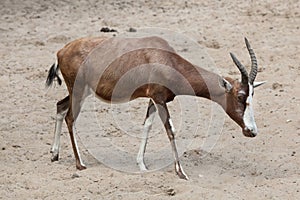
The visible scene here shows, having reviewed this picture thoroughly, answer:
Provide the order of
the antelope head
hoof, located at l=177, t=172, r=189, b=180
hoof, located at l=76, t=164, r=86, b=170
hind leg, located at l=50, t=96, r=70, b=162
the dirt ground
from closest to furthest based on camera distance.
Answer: the dirt ground → the antelope head → hoof, located at l=177, t=172, r=189, b=180 → hoof, located at l=76, t=164, r=86, b=170 → hind leg, located at l=50, t=96, r=70, b=162

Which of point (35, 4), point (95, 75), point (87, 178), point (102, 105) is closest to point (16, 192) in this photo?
point (87, 178)

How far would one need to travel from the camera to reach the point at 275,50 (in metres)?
12.4

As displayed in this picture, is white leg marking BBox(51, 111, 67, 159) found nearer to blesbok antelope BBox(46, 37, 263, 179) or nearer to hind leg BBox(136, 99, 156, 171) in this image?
blesbok antelope BBox(46, 37, 263, 179)

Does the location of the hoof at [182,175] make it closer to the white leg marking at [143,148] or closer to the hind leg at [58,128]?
the white leg marking at [143,148]

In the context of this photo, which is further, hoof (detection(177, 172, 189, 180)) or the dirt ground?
hoof (detection(177, 172, 189, 180))

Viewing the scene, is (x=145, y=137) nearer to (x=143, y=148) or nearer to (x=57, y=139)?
(x=143, y=148)

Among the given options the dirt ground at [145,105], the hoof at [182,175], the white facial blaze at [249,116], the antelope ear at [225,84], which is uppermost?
the antelope ear at [225,84]

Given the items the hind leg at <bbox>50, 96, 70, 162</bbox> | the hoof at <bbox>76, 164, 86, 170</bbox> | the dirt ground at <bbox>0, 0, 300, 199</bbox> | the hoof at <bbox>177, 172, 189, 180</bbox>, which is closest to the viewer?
the dirt ground at <bbox>0, 0, 300, 199</bbox>

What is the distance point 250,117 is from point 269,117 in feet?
6.63

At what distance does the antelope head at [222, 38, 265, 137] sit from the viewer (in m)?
7.80

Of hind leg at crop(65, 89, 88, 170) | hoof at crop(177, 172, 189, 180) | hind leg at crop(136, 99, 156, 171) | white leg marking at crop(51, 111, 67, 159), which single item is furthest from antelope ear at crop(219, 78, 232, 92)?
white leg marking at crop(51, 111, 67, 159)

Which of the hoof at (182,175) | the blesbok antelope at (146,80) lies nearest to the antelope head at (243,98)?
the blesbok antelope at (146,80)

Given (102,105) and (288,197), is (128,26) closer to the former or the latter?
(102,105)

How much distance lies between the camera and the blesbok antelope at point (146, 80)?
25.9 ft
